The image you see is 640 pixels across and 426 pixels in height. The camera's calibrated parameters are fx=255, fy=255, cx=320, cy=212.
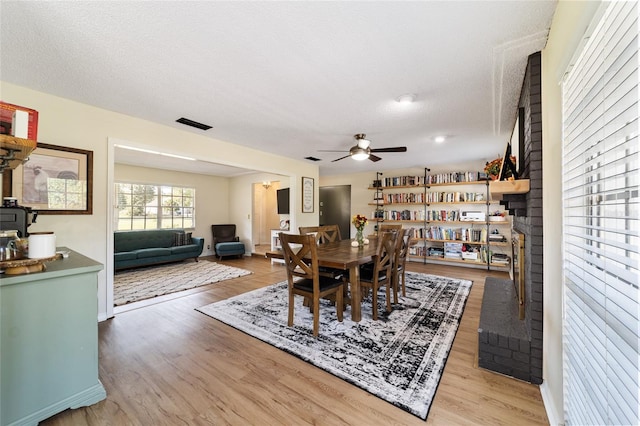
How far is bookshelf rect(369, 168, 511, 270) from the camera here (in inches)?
201

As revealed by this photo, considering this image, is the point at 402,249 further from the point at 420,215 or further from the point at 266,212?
the point at 266,212

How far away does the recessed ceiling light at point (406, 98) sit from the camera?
2445 millimetres

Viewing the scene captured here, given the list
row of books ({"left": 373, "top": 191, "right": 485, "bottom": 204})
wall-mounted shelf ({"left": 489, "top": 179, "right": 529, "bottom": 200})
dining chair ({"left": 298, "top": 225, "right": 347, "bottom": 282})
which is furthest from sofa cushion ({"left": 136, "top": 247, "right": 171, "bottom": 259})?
wall-mounted shelf ({"left": 489, "top": 179, "right": 529, "bottom": 200})

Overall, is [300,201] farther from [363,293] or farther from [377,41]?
[377,41]

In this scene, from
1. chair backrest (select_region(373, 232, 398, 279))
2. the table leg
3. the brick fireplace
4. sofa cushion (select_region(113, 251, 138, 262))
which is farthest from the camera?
sofa cushion (select_region(113, 251, 138, 262))

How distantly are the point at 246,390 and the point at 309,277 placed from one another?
102cm

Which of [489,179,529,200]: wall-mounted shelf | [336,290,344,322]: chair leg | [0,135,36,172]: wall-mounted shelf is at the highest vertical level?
[0,135,36,172]: wall-mounted shelf

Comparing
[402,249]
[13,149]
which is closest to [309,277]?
[402,249]

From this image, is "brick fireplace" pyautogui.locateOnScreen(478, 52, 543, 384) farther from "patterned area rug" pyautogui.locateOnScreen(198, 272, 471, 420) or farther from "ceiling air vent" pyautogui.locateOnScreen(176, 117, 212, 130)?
"ceiling air vent" pyautogui.locateOnScreen(176, 117, 212, 130)

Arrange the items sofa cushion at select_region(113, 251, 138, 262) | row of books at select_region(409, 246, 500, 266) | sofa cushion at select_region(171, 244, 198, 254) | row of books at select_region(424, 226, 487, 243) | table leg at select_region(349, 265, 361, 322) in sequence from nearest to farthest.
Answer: table leg at select_region(349, 265, 361, 322) → sofa cushion at select_region(113, 251, 138, 262) → row of books at select_region(409, 246, 500, 266) → row of books at select_region(424, 226, 487, 243) → sofa cushion at select_region(171, 244, 198, 254)

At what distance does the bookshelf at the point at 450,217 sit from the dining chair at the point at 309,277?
12.4 ft

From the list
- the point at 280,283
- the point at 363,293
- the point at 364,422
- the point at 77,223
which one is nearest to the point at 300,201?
the point at 280,283

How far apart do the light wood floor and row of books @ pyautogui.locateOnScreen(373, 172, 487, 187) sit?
3.67 metres

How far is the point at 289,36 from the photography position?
5.37 feet
